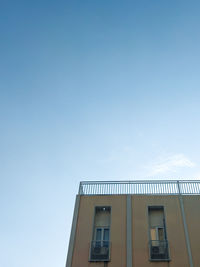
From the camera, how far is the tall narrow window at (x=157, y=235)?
11.8 meters

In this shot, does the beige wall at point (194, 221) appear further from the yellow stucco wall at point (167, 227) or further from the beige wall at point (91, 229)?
the beige wall at point (91, 229)

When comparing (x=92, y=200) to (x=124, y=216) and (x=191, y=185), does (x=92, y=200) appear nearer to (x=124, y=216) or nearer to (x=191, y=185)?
(x=124, y=216)

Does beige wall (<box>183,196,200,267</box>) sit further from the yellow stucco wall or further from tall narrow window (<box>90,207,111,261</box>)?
tall narrow window (<box>90,207,111,261</box>)

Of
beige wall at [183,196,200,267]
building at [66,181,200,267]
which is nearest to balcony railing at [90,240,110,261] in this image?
building at [66,181,200,267]

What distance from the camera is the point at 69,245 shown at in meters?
12.4

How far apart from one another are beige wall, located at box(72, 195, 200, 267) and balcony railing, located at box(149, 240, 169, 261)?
22cm

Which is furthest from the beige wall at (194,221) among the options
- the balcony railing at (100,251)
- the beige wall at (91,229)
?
the balcony railing at (100,251)

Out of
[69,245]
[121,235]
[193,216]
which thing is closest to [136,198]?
[121,235]

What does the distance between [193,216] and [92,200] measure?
5927 millimetres

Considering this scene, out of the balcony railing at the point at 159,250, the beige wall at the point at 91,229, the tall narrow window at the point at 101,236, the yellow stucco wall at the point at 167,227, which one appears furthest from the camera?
the tall narrow window at the point at 101,236

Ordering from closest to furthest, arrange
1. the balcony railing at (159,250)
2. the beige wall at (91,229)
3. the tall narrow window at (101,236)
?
the balcony railing at (159,250)
the beige wall at (91,229)
the tall narrow window at (101,236)

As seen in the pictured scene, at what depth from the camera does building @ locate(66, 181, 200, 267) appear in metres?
11.7

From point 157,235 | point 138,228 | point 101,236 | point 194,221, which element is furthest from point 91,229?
point 194,221

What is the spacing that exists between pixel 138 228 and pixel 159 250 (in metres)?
1.51
